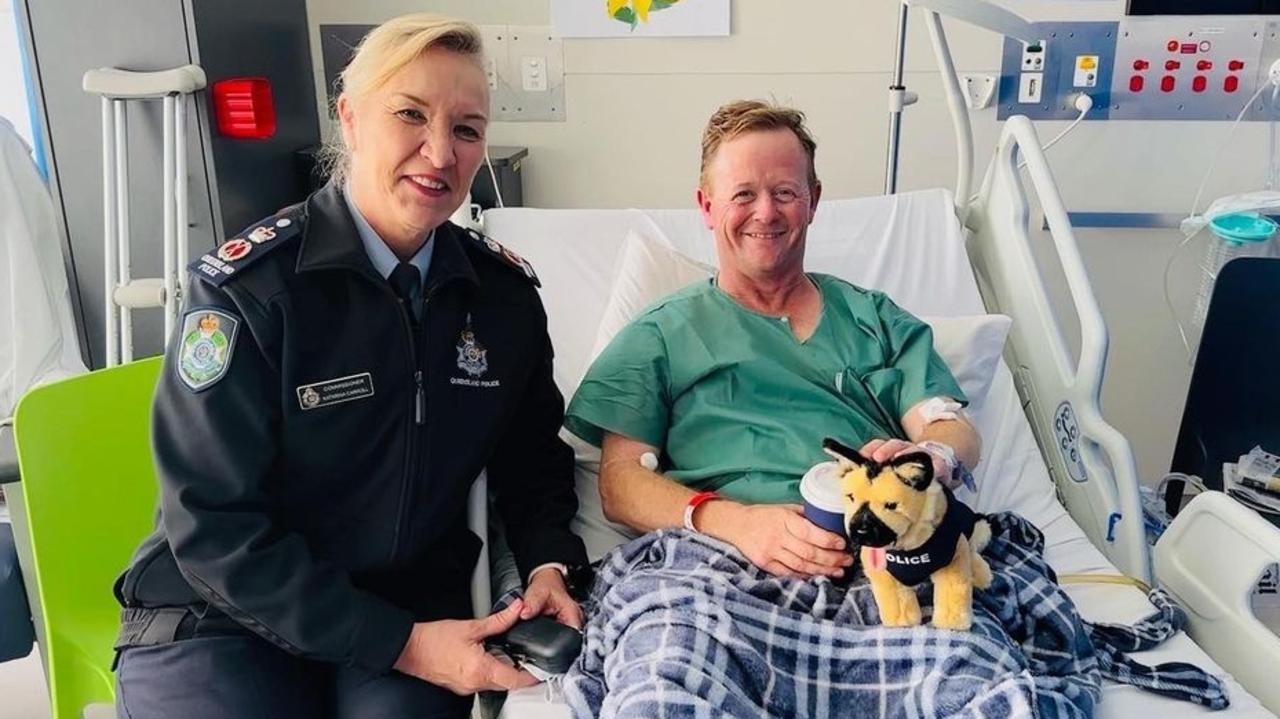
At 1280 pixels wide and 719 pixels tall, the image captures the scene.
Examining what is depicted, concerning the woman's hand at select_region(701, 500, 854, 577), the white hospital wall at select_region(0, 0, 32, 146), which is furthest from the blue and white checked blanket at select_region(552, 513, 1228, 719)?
the white hospital wall at select_region(0, 0, 32, 146)

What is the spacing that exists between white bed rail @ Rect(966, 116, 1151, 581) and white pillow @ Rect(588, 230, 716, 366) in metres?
0.64

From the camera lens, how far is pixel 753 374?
1.67 meters

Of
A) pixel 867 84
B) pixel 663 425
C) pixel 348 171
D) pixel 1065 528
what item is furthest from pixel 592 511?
pixel 867 84

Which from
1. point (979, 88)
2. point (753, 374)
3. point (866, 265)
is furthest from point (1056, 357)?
point (979, 88)

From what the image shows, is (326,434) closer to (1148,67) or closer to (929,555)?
(929,555)

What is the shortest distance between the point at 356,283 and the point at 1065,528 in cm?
131

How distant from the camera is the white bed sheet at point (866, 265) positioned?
195cm

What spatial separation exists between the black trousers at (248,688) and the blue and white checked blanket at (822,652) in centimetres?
23

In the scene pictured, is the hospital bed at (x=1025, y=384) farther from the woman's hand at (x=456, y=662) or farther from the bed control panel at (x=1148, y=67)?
the bed control panel at (x=1148, y=67)

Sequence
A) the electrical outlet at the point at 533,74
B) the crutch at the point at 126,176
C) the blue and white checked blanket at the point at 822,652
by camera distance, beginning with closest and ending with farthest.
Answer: the blue and white checked blanket at the point at 822,652, the crutch at the point at 126,176, the electrical outlet at the point at 533,74

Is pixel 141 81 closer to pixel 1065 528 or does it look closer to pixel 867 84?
pixel 867 84

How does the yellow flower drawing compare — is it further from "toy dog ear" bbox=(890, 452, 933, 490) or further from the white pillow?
"toy dog ear" bbox=(890, 452, 933, 490)

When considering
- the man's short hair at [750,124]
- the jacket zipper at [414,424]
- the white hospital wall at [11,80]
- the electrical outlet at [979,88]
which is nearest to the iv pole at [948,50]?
the man's short hair at [750,124]

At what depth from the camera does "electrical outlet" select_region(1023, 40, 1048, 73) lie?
8.97 ft
